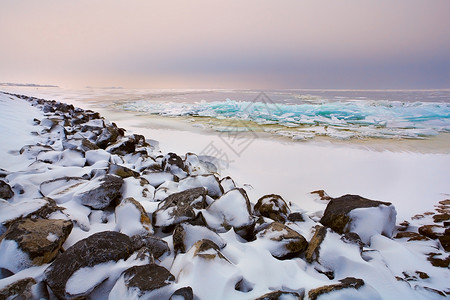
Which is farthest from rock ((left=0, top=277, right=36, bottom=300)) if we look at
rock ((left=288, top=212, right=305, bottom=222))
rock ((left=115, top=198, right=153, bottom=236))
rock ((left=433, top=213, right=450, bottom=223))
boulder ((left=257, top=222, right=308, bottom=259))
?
rock ((left=433, top=213, right=450, bottom=223))

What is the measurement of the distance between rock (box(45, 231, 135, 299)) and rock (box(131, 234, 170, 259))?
0.04 m

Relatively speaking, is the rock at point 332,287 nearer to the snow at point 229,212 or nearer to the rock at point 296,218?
the snow at point 229,212

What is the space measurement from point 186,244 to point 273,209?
2.48 feet

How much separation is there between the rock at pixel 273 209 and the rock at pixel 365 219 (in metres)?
0.31

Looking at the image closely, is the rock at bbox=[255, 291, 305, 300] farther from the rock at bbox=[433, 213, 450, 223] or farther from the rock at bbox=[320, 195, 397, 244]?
the rock at bbox=[433, 213, 450, 223]

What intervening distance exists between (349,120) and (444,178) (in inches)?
211

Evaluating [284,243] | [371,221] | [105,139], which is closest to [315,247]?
[284,243]

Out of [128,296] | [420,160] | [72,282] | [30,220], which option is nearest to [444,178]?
[420,160]

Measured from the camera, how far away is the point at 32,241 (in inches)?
40.2

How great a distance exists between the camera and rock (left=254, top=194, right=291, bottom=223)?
168 cm

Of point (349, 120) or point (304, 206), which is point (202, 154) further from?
point (349, 120)

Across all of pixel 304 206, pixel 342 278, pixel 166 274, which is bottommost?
pixel 304 206

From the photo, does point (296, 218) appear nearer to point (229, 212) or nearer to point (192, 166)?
point (229, 212)

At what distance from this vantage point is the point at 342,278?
3.58ft
